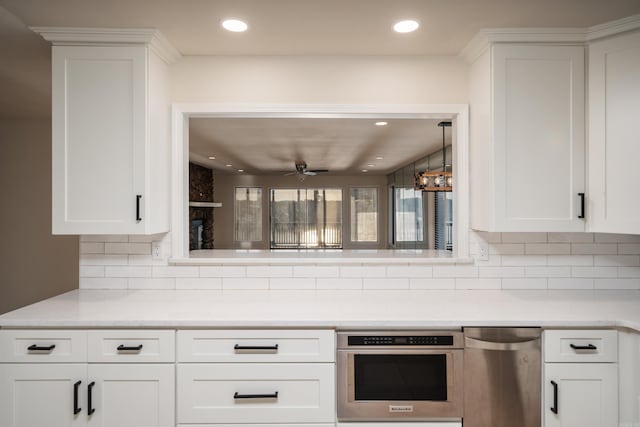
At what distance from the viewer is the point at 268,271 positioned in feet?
8.00

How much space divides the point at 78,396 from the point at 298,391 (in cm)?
97

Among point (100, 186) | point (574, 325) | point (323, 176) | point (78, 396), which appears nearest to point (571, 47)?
point (574, 325)

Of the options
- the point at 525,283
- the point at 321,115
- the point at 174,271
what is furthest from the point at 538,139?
the point at 174,271

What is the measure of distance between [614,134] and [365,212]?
8552 millimetres

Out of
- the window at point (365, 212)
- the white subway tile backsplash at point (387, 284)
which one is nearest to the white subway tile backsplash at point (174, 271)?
the white subway tile backsplash at point (387, 284)

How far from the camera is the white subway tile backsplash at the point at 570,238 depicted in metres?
2.41

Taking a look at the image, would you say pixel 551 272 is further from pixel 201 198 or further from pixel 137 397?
pixel 201 198

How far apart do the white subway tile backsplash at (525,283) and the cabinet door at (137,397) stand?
1.89 meters

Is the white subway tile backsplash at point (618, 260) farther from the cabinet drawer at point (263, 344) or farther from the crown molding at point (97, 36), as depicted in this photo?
the crown molding at point (97, 36)

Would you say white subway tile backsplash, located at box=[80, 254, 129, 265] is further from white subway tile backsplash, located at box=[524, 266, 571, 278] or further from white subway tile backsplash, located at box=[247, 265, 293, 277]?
white subway tile backsplash, located at box=[524, 266, 571, 278]

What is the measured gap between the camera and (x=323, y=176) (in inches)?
408

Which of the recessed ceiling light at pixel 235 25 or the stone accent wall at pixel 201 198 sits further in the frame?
the stone accent wall at pixel 201 198

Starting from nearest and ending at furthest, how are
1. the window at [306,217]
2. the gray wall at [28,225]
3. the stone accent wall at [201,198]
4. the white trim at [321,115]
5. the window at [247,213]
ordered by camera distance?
the white trim at [321,115]
the gray wall at [28,225]
the stone accent wall at [201,198]
the window at [247,213]
the window at [306,217]

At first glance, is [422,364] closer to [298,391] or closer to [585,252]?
[298,391]
